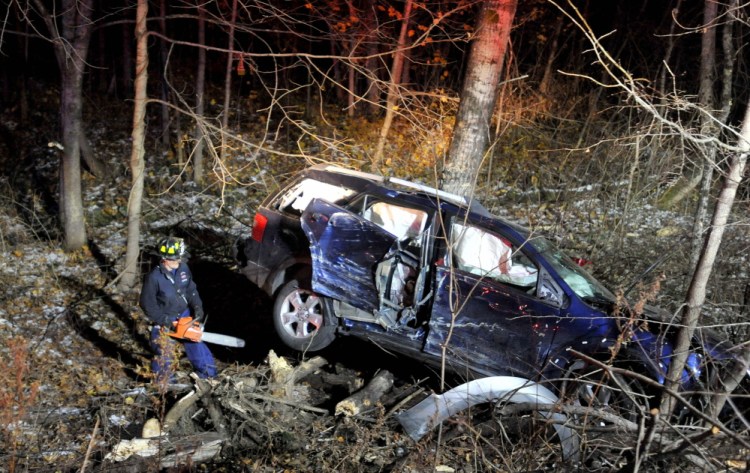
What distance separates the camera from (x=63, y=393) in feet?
20.4

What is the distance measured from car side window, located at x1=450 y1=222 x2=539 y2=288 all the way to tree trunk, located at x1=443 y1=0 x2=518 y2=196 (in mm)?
2166

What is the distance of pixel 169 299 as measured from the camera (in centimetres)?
631

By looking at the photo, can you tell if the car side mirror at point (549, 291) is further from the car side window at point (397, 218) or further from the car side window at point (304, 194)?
the car side window at point (304, 194)

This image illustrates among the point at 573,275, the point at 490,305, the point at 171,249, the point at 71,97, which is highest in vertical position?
the point at 71,97

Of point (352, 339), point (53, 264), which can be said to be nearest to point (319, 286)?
point (352, 339)

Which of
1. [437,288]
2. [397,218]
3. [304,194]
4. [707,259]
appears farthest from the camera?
[304,194]

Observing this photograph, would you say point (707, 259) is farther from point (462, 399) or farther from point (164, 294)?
point (164, 294)

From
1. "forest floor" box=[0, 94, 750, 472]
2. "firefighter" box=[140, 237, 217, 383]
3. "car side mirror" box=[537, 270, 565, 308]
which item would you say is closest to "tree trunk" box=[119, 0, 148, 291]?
"forest floor" box=[0, 94, 750, 472]

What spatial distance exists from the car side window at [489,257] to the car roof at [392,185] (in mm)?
235

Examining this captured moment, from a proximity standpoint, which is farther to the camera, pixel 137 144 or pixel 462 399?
pixel 137 144

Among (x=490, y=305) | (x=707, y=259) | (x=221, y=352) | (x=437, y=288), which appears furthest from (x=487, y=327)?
(x=221, y=352)

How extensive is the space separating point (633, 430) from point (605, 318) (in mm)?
1443

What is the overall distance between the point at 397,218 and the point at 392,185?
37 centimetres

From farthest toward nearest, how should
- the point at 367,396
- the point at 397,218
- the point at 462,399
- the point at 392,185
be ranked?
the point at 392,185
the point at 397,218
the point at 367,396
the point at 462,399
